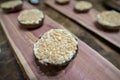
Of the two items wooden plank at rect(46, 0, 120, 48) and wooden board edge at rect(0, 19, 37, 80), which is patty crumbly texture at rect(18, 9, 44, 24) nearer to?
wooden board edge at rect(0, 19, 37, 80)

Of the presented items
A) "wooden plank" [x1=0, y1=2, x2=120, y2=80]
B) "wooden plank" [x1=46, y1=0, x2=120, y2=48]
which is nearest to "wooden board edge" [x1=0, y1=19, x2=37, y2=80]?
"wooden plank" [x1=0, y1=2, x2=120, y2=80]

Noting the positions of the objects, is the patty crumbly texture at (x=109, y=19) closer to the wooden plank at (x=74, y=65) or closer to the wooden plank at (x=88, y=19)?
the wooden plank at (x=88, y=19)

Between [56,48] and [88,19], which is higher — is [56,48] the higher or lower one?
the higher one

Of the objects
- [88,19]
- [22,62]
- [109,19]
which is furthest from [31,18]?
[109,19]

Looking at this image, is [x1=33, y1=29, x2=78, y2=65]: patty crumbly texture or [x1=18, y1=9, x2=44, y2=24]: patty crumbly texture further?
[x1=18, y1=9, x2=44, y2=24]: patty crumbly texture

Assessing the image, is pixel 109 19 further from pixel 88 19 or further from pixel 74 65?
pixel 74 65
